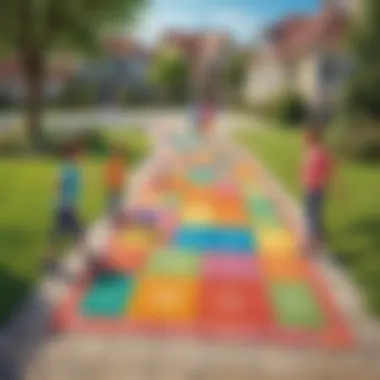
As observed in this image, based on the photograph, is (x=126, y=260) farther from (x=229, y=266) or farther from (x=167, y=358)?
(x=167, y=358)

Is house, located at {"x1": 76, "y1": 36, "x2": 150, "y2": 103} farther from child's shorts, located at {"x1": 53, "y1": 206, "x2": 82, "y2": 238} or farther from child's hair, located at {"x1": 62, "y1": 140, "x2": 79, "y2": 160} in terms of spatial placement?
child's shorts, located at {"x1": 53, "y1": 206, "x2": 82, "y2": 238}

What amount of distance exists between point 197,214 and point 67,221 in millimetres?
563

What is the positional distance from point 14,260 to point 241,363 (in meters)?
1.23

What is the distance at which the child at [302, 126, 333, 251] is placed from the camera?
2988 millimetres

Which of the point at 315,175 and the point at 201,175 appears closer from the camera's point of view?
the point at 315,175

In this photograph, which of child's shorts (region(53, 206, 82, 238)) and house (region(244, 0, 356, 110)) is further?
child's shorts (region(53, 206, 82, 238))

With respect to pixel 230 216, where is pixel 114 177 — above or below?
above

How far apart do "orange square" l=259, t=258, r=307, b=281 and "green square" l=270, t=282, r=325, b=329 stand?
51 millimetres

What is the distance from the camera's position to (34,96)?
293 cm

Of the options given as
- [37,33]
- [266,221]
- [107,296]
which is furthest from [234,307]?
[37,33]

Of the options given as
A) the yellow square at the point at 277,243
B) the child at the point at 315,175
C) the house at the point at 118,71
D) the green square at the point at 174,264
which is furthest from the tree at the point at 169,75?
the yellow square at the point at 277,243

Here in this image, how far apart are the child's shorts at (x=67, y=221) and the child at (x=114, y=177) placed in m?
0.20

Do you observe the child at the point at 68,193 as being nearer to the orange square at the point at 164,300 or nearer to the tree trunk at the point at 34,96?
the tree trunk at the point at 34,96

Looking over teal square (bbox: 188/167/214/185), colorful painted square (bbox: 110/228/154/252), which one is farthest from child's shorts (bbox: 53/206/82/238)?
teal square (bbox: 188/167/214/185)
